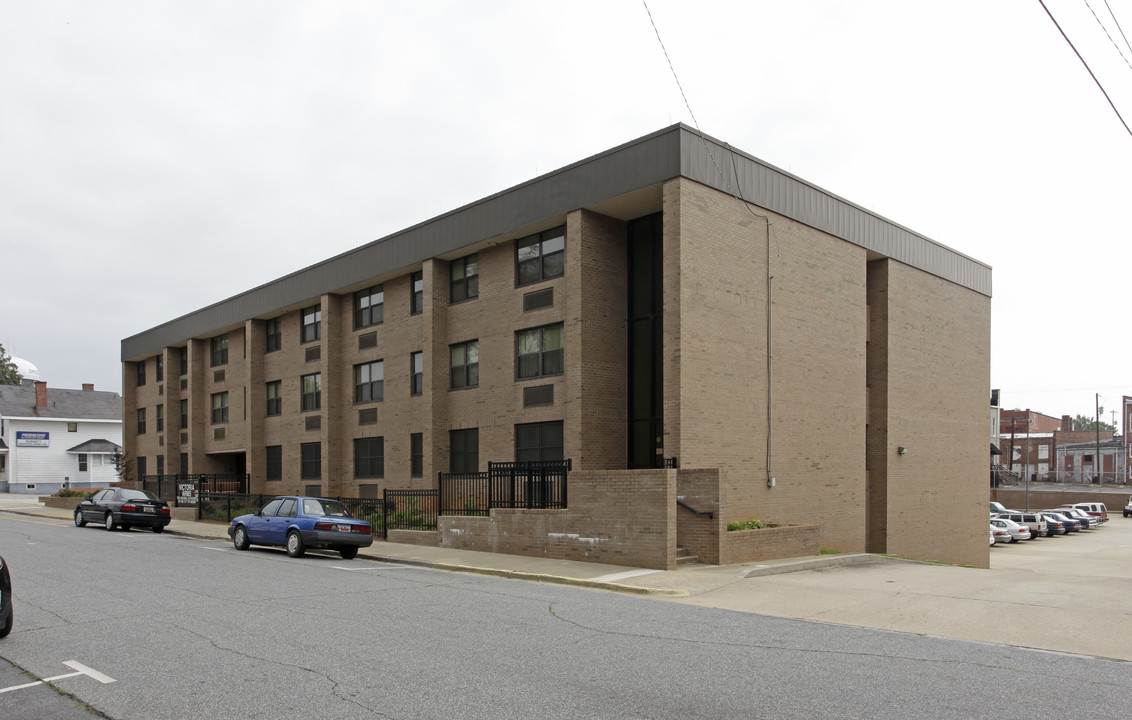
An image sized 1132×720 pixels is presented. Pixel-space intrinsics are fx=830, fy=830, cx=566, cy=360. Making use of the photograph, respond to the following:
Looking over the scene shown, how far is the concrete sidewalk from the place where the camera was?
10.6 meters

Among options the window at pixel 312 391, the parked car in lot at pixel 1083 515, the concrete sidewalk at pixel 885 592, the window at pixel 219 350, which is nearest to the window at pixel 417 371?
the window at pixel 312 391

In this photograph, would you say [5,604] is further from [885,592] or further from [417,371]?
[417,371]

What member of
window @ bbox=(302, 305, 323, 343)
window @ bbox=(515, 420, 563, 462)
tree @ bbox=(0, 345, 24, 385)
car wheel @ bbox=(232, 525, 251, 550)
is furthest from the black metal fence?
tree @ bbox=(0, 345, 24, 385)

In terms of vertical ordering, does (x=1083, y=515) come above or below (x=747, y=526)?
below

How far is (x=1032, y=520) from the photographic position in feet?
160

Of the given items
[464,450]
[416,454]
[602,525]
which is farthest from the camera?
[416,454]

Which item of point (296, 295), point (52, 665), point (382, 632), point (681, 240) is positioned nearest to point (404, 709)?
point (382, 632)

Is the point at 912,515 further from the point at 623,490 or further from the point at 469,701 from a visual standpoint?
the point at 469,701

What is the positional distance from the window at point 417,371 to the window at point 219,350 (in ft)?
53.2

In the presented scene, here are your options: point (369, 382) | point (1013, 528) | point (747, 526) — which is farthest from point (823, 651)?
point (1013, 528)

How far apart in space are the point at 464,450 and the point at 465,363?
280 cm

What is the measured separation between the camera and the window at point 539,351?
23516 millimetres

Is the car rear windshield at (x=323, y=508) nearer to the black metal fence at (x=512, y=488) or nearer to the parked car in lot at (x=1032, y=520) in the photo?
the black metal fence at (x=512, y=488)

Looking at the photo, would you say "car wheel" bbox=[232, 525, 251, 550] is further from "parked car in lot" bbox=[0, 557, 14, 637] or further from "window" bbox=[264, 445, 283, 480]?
"window" bbox=[264, 445, 283, 480]
